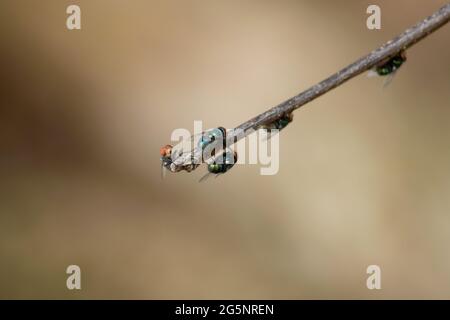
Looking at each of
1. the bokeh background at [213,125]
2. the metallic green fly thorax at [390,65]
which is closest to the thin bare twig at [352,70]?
the metallic green fly thorax at [390,65]

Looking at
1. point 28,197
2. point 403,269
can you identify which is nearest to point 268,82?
point 403,269

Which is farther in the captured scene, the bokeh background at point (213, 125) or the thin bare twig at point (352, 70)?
the bokeh background at point (213, 125)

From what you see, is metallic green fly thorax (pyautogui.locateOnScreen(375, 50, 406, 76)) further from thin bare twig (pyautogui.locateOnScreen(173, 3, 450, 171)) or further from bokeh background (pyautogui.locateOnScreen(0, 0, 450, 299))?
bokeh background (pyautogui.locateOnScreen(0, 0, 450, 299))

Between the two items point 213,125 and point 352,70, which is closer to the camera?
point 352,70

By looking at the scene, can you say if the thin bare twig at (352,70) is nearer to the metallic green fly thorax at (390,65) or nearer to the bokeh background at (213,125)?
the metallic green fly thorax at (390,65)

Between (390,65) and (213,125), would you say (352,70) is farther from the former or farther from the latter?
(213,125)

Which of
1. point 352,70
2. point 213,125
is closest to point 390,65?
point 352,70

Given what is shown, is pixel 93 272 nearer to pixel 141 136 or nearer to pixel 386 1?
pixel 141 136
